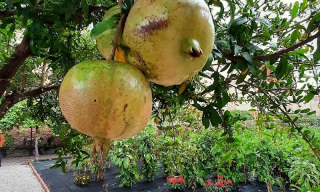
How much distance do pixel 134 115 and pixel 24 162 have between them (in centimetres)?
745

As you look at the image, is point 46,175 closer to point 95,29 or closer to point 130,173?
point 130,173

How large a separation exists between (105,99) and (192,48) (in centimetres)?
14

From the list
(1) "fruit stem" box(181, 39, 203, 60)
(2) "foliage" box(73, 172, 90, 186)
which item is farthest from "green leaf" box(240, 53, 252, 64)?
(2) "foliage" box(73, 172, 90, 186)

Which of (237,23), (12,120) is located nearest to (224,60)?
(237,23)

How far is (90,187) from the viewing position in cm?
441

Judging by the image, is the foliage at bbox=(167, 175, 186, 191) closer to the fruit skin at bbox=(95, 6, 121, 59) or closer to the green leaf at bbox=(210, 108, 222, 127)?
the green leaf at bbox=(210, 108, 222, 127)

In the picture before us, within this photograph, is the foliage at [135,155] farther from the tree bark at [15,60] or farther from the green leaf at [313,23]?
the green leaf at [313,23]

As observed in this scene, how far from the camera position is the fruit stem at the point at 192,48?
13.3 inches

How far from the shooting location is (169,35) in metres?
0.35

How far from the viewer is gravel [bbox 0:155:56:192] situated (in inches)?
185

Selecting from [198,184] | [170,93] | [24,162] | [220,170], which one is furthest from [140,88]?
[24,162]

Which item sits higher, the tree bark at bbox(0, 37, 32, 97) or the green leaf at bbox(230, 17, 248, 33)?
the tree bark at bbox(0, 37, 32, 97)

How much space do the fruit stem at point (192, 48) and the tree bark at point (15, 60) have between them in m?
0.71

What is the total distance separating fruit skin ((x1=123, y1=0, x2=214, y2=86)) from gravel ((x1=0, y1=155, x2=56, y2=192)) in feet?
16.5
